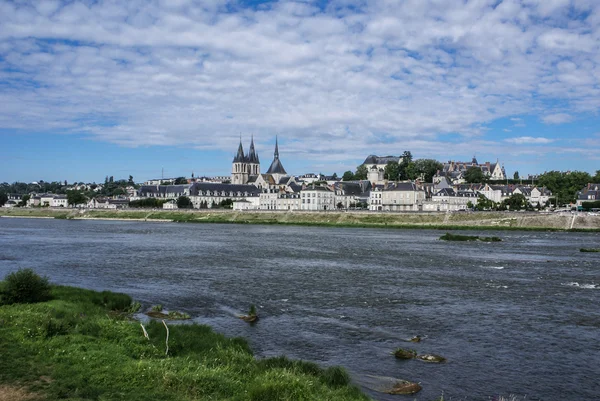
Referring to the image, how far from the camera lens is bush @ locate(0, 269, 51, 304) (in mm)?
20172

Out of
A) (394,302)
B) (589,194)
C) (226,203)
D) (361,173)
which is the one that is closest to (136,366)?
(394,302)

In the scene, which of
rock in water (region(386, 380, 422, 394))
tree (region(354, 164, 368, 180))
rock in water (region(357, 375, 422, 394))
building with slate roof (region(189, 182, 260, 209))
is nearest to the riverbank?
building with slate roof (region(189, 182, 260, 209))

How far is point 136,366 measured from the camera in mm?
13195

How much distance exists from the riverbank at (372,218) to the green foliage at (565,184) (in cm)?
4314

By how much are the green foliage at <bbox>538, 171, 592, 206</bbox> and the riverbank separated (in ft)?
142

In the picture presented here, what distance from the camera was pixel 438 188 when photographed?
136125 millimetres

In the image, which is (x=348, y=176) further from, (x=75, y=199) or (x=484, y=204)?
(x=75, y=199)

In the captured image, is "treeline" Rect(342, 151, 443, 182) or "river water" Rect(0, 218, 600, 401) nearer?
"river water" Rect(0, 218, 600, 401)

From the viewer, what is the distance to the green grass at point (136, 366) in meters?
11.9

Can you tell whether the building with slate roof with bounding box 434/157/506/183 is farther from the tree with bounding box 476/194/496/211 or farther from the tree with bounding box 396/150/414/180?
the tree with bounding box 476/194/496/211

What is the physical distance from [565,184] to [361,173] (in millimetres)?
64172

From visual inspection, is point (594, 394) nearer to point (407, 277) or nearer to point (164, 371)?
point (164, 371)

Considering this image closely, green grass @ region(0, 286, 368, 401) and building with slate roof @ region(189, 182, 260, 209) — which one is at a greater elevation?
building with slate roof @ region(189, 182, 260, 209)

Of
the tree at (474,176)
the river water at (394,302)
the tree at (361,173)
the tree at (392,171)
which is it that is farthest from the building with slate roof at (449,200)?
the river water at (394,302)
